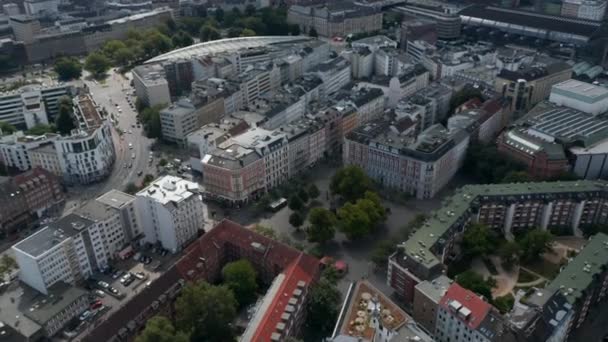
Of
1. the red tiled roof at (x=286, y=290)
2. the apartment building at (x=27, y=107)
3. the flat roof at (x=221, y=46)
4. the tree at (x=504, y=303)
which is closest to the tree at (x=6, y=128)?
the apartment building at (x=27, y=107)

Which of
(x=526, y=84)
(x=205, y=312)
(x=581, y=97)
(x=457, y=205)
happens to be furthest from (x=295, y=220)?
(x=581, y=97)

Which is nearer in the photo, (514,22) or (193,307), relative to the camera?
(193,307)

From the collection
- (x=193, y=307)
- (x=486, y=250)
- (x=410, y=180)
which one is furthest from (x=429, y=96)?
(x=193, y=307)

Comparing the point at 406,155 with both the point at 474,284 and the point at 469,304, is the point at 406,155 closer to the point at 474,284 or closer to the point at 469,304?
the point at 474,284

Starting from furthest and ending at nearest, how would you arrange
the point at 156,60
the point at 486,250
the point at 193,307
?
the point at 156,60 → the point at 486,250 → the point at 193,307

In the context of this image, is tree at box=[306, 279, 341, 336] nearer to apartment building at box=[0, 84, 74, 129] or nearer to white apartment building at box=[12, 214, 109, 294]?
white apartment building at box=[12, 214, 109, 294]

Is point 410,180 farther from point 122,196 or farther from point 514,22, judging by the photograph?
point 514,22

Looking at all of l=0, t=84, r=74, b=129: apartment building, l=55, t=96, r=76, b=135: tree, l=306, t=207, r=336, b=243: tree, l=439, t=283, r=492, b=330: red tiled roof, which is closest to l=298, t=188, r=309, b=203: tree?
l=306, t=207, r=336, b=243: tree
